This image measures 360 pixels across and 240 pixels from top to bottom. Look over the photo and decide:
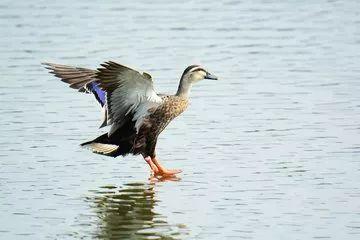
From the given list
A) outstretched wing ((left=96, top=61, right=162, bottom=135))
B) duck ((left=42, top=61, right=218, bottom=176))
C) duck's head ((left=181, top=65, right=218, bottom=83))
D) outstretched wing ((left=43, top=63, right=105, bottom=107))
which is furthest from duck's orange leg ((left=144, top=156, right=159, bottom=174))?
duck's head ((left=181, top=65, right=218, bottom=83))

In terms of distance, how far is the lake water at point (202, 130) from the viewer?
9.80 m

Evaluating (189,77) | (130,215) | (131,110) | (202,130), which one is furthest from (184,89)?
(130,215)

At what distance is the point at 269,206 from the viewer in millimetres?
A: 10055

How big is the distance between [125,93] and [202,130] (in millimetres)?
2119

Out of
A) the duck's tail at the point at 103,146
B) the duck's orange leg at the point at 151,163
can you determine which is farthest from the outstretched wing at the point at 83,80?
the duck's orange leg at the point at 151,163

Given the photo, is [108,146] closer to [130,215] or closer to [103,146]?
[103,146]

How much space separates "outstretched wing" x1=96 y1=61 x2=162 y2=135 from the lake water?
1.92 ft

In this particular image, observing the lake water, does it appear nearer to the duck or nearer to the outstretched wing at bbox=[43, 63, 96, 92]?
the duck

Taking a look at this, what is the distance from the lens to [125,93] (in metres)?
11.2

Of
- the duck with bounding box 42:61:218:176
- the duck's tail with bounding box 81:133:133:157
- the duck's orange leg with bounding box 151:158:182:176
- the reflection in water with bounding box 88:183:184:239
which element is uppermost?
the duck with bounding box 42:61:218:176

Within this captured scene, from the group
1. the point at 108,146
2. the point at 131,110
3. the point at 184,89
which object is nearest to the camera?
the point at 131,110

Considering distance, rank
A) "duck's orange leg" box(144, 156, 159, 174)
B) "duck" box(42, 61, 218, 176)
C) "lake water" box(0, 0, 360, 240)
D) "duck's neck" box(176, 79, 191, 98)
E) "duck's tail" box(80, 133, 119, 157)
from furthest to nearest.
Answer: "duck's neck" box(176, 79, 191, 98)
"duck's orange leg" box(144, 156, 159, 174)
"duck's tail" box(80, 133, 119, 157)
"duck" box(42, 61, 218, 176)
"lake water" box(0, 0, 360, 240)

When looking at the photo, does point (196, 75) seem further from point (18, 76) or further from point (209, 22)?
point (209, 22)

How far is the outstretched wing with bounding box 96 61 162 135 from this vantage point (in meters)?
10.9
